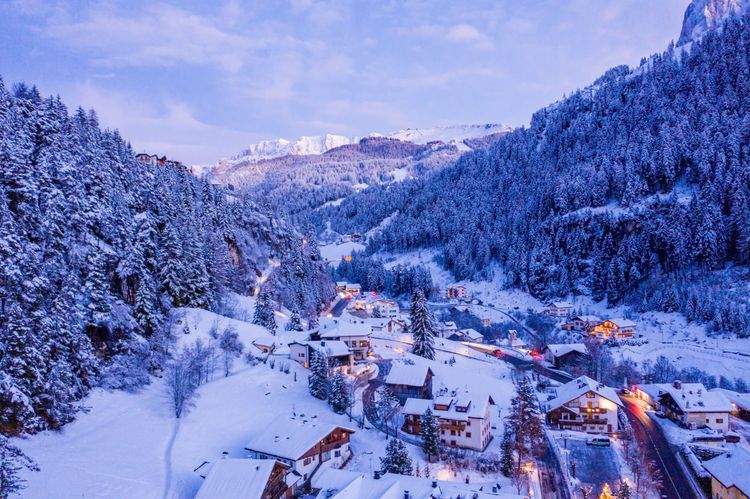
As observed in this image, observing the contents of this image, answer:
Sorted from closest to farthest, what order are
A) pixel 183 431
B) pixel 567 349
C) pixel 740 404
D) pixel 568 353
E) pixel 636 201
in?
pixel 183 431 → pixel 740 404 → pixel 568 353 → pixel 567 349 → pixel 636 201

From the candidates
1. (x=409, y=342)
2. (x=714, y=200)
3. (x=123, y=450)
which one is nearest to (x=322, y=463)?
(x=123, y=450)

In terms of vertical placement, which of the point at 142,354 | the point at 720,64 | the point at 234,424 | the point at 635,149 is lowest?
the point at 234,424

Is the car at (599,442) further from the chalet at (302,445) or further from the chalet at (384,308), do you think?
the chalet at (384,308)

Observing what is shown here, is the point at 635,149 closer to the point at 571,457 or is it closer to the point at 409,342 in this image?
the point at 409,342

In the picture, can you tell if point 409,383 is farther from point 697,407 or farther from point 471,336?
point 471,336

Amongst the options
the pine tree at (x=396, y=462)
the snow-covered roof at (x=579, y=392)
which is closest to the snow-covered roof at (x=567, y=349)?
the snow-covered roof at (x=579, y=392)

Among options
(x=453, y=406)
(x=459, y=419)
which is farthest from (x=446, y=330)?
(x=459, y=419)
